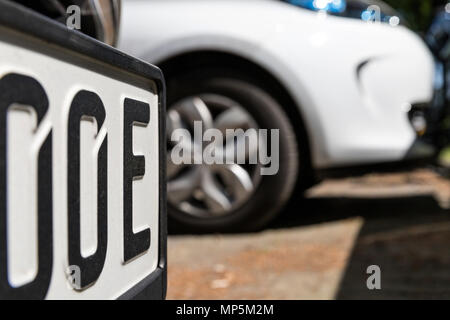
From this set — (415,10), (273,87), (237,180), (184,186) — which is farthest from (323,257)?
(415,10)

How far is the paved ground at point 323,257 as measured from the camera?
197 centimetres

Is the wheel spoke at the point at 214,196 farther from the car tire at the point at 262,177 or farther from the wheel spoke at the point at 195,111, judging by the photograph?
the wheel spoke at the point at 195,111

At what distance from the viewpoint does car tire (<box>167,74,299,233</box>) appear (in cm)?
269

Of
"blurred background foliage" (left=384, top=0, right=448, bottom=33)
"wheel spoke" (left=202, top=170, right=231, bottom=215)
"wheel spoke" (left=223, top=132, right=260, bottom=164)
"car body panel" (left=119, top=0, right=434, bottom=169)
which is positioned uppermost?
"blurred background foliage" (left=384, top=0, right=448, bottom=33)

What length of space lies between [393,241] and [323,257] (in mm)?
416

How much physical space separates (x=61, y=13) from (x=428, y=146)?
229 cm

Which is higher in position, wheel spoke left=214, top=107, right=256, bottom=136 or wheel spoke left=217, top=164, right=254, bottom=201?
wheel spoke left=214, top=107, right=256, bottom=136

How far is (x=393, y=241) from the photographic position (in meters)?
2.60

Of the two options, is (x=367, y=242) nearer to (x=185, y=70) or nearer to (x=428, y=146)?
(x=428, y=146)

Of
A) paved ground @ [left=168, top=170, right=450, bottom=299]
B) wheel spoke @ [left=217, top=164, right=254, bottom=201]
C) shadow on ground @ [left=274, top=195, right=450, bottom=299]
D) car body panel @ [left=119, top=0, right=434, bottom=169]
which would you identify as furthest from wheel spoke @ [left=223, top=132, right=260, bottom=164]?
shadow on ground @ [left=274, top=195, right=450, bottom=299]

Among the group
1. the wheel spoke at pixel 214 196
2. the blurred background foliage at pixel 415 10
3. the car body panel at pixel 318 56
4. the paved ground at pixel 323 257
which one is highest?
the blurred background foliage at pixel 415 10

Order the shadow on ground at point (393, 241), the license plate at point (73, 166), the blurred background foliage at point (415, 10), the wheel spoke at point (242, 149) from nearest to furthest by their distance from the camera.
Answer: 1. the license plate at point (73, 166)
2. the shadow on ground at point (393, 241)
3. the wheel spoke at point (242, 149)
4. the blurred background foliage at point (415, 10)

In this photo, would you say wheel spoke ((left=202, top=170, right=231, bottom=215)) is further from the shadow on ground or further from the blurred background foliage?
the blurred background foliage

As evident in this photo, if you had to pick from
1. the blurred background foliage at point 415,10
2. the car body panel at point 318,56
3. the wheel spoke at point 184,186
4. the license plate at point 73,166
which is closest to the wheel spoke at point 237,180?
the wheel spoke at point 184,186
